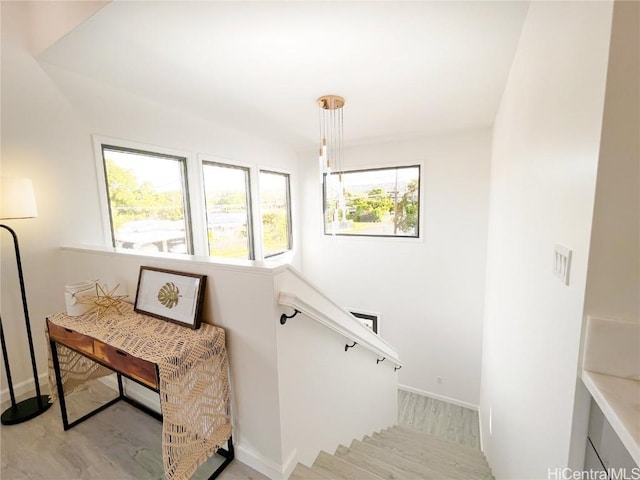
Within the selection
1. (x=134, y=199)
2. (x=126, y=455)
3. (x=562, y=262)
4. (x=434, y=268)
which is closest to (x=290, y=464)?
(x=126, y=455)

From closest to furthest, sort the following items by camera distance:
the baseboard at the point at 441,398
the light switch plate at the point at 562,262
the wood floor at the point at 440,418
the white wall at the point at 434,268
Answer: the light switch plate at the point at 562,262, the wood floor at the point at 440,418, the white wall at the point at 434,268, the baseboard at the point at 441,398

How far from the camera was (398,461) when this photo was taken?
2025 mm

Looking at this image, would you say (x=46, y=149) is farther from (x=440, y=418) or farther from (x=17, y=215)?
(x=440, y=418)

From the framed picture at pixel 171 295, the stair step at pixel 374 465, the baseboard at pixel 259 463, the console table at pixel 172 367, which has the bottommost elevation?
the stair step at pixel 374 465

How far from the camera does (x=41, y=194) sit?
2279 mm

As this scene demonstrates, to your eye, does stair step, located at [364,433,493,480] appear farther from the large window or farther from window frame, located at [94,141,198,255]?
the large window

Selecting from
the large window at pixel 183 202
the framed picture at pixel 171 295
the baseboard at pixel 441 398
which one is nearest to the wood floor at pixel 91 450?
the framed picture at pixel 171 295

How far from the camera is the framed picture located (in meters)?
1.60

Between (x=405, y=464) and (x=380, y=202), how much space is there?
11.7ft

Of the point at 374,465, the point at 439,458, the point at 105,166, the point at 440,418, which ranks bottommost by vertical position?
the point at 440,418

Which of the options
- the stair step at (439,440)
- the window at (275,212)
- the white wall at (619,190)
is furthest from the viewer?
the window at (275,212)

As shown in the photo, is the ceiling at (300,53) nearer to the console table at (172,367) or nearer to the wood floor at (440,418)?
the console table at (172,367)

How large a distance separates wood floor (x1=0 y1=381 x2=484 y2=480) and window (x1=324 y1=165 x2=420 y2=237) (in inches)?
116

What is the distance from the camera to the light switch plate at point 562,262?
924 millimetres
